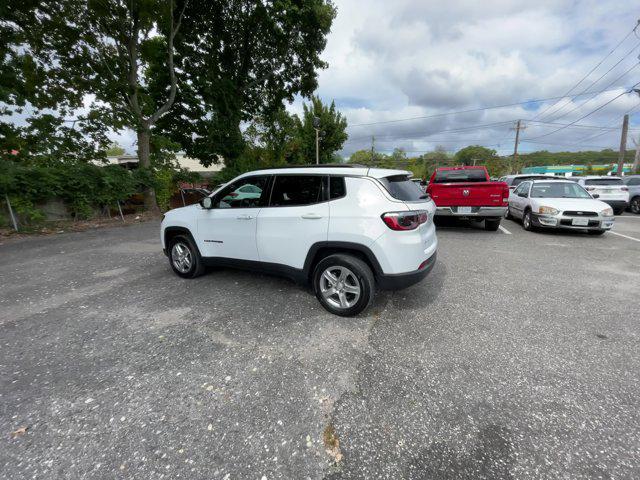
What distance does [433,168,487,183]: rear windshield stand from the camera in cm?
824

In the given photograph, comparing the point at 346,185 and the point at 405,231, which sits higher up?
the point at 346,185

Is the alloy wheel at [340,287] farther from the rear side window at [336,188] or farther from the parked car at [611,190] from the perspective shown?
the parked car at [611,190]

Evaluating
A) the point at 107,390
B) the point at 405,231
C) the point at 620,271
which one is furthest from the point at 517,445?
the point at 620,271

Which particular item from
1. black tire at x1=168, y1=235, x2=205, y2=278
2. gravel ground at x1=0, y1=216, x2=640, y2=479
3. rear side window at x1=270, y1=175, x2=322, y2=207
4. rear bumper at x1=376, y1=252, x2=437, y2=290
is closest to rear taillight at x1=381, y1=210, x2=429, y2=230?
rear bumper at x1=376, y1=252, x2=437, y2=290

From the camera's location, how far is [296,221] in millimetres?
3326

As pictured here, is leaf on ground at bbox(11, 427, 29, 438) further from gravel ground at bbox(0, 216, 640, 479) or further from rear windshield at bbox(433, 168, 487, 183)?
rear windshield at bbox(433, 168, 487, 183)

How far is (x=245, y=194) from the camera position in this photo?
381 centimetres

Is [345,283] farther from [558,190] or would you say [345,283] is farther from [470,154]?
[470,154]

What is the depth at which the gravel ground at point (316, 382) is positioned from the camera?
1.67m

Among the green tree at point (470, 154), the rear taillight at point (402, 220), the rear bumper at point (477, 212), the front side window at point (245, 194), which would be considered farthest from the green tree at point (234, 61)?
the green tree at point (470, 154)

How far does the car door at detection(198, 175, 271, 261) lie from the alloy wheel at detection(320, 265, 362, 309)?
1.06 metres

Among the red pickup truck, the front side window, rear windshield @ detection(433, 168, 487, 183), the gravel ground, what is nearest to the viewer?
the gravel ground

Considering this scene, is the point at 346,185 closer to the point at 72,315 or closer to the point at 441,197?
the point at 72,315

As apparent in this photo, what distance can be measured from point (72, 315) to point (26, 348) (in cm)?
68
